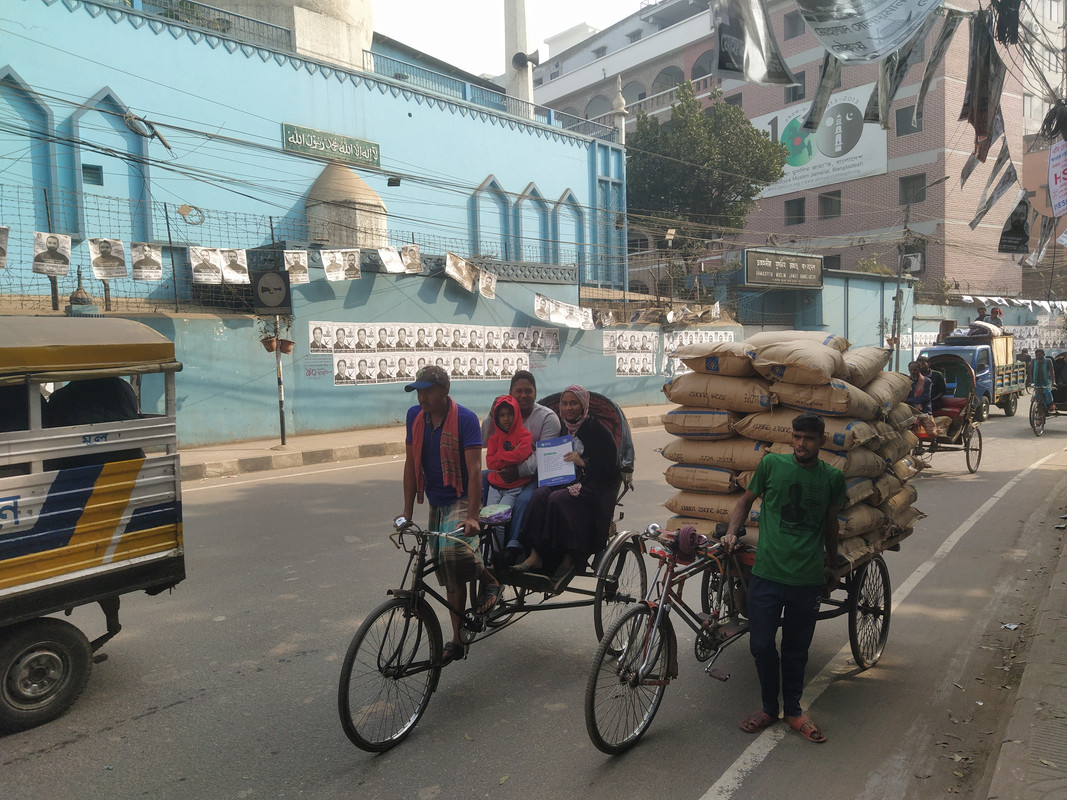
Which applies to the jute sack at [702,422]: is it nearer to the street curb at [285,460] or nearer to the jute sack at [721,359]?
the jute sack at [721,359]

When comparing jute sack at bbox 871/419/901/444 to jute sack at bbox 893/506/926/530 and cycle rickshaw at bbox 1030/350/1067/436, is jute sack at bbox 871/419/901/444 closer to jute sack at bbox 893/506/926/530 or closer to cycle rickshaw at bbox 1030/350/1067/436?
jute sack at bbox 893/506/926/530

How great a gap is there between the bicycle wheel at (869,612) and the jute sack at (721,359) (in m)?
1.32

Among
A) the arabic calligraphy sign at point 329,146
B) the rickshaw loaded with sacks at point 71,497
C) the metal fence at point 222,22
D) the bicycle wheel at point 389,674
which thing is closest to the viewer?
the bicycle wheel at point 389,674

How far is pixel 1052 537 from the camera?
7.73m

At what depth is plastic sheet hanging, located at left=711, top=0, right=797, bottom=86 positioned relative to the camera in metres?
5.71

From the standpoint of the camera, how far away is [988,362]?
53.2ft

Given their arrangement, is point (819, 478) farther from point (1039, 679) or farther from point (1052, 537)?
point (1052, 537)

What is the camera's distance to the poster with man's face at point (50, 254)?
11805 millimetres

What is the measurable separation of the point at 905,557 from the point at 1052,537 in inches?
82.3

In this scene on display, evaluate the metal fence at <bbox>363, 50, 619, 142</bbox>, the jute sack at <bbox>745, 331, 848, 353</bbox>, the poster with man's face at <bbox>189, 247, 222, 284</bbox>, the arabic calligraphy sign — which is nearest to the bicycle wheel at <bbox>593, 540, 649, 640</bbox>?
the jute sack at <bbox>745, 331, 848, 353</bbox>

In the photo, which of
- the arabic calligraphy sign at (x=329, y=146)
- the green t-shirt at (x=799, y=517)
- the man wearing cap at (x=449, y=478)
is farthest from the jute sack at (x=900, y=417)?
the arabic calligraphy sign at (x=329, y=146)

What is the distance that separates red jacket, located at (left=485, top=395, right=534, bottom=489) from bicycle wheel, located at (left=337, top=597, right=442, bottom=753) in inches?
42.3

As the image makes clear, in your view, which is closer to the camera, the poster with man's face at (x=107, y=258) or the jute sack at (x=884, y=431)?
the jute sack at (x=884, y=431)

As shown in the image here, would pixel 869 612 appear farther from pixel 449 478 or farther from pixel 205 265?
pixel 205 265
